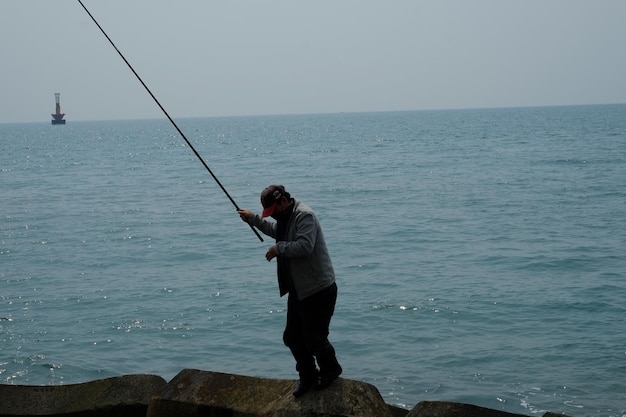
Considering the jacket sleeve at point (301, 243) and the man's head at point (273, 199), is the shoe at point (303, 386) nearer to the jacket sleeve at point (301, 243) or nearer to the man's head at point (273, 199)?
the jacket sleeve at point (301, 243)

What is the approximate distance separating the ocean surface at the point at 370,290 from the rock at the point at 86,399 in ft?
14.0

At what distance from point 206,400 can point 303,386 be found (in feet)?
1.84

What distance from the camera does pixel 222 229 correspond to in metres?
24.7

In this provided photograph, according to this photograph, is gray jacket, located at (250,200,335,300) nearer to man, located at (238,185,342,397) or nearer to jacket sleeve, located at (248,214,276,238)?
man, located at (238,185,342,397)

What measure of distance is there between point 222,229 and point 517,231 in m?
7.71

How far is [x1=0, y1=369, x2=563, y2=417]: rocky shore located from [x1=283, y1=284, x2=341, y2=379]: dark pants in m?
0.12

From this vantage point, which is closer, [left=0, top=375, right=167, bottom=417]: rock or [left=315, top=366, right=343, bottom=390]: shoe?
[left=315, top=366, right=343, bottom=390]: shoe

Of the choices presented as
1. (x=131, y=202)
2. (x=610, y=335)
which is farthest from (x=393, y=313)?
(x=131, y=202)

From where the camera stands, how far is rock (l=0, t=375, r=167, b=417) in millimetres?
5496

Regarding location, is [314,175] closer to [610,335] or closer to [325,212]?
[325,212]

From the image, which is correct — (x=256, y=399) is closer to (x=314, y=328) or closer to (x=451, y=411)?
(x=314, y=328)

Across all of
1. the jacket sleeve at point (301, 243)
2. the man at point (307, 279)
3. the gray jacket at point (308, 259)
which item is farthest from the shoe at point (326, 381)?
the jacket sleeve at point (301, 243)

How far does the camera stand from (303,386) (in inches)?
208

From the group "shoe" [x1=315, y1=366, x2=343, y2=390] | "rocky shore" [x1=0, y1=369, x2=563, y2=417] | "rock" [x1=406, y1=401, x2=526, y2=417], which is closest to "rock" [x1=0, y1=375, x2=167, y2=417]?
"rocky shore" [x1=0, y1=369, x2=563, y2=417]
